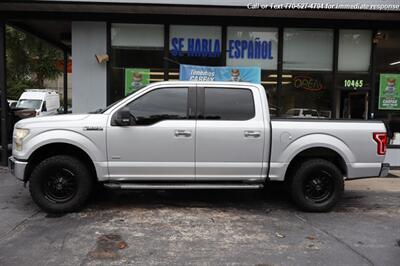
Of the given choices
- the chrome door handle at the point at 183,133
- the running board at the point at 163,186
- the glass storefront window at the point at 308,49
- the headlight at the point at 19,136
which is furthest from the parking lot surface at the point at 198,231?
the glass storefront window at the point at 308,49

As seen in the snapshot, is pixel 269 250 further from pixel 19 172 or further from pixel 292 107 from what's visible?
pixel 292 107

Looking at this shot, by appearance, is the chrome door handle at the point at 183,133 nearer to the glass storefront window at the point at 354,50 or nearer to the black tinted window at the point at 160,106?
the black tinted window at the point at 160,106

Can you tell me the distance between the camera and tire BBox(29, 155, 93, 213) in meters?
6.56

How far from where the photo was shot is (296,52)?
451 inches

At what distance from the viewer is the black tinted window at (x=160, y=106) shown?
6.71 meters

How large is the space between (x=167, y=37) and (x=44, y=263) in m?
7.54

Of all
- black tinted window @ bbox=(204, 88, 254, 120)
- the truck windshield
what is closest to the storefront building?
black tinted window @ bbox=(204, 88, 254, 120)

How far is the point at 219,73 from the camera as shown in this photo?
11.3m

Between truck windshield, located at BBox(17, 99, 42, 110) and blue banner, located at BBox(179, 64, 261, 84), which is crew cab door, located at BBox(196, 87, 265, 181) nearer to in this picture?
blue banner, located at BBox(179, 64, 261, 84)

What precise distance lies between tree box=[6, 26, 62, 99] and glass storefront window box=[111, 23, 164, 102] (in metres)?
13.6

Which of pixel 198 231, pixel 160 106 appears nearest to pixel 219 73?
pixel 160 106

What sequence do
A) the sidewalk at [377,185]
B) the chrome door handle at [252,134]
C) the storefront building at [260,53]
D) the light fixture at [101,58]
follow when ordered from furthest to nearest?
the storefront building at [260,53]
the light fixture at [101,58]
the sidewalk at [377,185]
the chrome door handle at [252,134]

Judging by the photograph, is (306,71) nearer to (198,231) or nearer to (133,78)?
(133,78)

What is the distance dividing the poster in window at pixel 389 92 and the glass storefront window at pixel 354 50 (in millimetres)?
586
